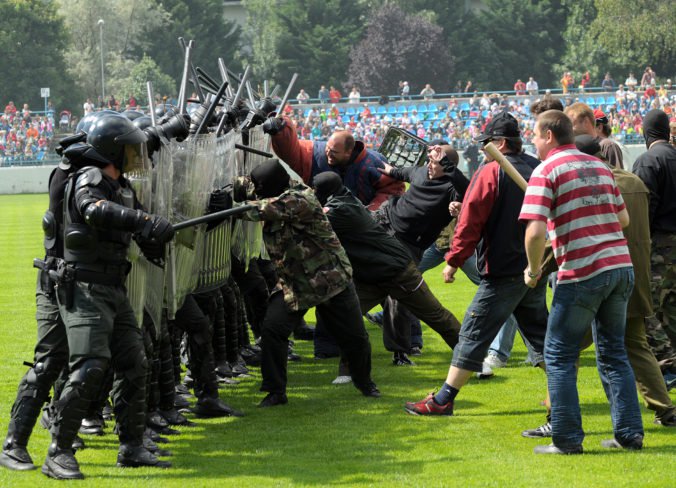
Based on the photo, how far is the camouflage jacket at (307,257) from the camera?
789 centimetres

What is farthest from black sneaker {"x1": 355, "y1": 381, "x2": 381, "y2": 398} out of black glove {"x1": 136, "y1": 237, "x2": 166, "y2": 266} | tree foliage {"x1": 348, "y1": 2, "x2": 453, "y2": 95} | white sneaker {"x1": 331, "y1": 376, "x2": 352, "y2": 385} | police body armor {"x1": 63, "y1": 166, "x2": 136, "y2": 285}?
tree foliage {"x1": 348, "y1": 2, "x2": 453, "y2": 95}

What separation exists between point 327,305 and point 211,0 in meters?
71.0

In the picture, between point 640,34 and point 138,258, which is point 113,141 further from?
point 640,34

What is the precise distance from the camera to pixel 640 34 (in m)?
66.0

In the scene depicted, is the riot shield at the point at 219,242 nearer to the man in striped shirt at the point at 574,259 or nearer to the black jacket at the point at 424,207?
the black jacket at the point at 424,207

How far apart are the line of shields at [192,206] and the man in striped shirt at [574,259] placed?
1.82m

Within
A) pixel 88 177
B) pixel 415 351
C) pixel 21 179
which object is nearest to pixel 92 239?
pixel 88 177

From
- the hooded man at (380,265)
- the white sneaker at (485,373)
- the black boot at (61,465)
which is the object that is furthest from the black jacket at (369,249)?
the black boot at (61,465)

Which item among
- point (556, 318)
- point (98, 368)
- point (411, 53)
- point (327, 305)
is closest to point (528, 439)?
point (556, 318)

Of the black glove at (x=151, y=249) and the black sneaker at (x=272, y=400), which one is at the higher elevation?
the black glove at (x=151, y=249)

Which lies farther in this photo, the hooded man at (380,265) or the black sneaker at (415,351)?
the black sneaker at (415,351)

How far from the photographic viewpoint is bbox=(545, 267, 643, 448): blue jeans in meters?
6.26

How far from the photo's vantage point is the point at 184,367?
9.54 meters

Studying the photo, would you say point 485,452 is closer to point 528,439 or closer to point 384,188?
point 528,439
